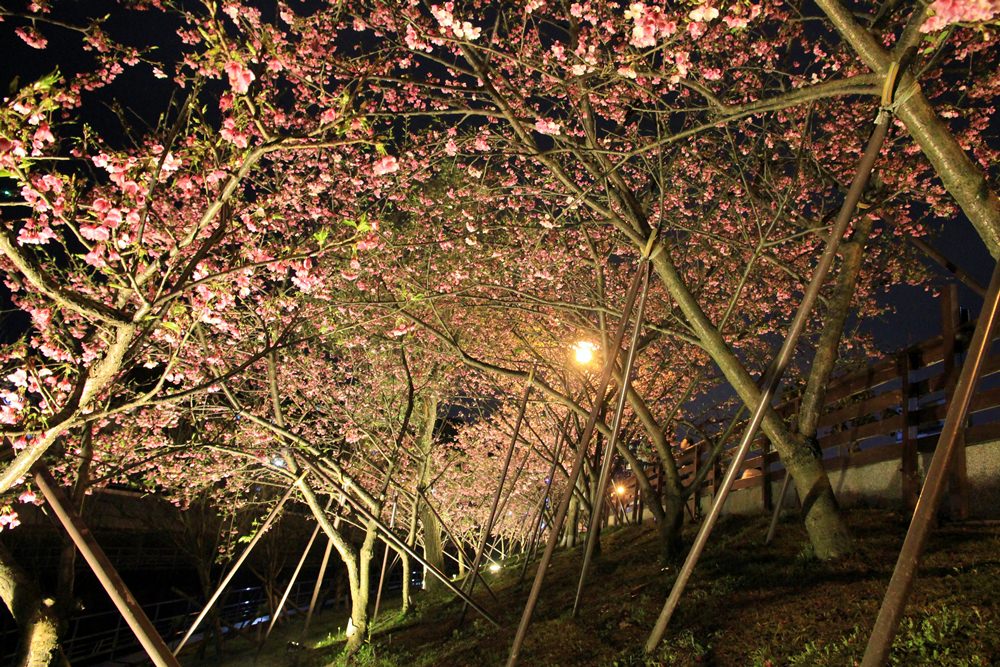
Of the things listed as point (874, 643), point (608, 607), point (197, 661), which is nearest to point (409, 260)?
point (608, 607)

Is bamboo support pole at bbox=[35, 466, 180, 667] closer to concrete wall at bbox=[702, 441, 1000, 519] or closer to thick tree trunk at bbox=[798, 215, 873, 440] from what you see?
thick tree trunk at bbox=[798, 215, 873, 440]

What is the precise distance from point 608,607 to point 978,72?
8.89m

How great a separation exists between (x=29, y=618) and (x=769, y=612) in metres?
8.58

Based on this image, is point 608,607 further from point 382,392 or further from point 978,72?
point 382,392

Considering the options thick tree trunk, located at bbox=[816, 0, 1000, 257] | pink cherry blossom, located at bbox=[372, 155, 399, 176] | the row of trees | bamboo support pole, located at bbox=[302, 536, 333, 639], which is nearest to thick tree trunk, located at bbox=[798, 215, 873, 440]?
the row of trees

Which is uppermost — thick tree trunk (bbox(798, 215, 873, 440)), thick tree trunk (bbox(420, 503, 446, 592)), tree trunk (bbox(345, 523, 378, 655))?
thick tree trunk (bbox(798, 215, 873, 440))

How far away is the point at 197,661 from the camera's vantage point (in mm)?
17062

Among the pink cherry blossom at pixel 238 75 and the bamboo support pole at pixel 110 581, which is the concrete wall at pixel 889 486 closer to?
the bamboo support pole at pixel 110 581

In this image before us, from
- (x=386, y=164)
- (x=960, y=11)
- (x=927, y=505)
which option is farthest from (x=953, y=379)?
(x=386, y=164)

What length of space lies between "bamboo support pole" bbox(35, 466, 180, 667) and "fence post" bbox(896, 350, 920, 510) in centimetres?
769

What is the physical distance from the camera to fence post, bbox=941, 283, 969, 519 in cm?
618

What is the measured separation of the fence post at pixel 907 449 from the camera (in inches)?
276

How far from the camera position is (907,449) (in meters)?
7.11

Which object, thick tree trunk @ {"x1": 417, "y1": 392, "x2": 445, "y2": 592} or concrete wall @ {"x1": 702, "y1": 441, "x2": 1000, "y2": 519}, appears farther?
thick tree trunk @ {"x1": 417, "y1": 392, "x2": 445, "y2": 592}
